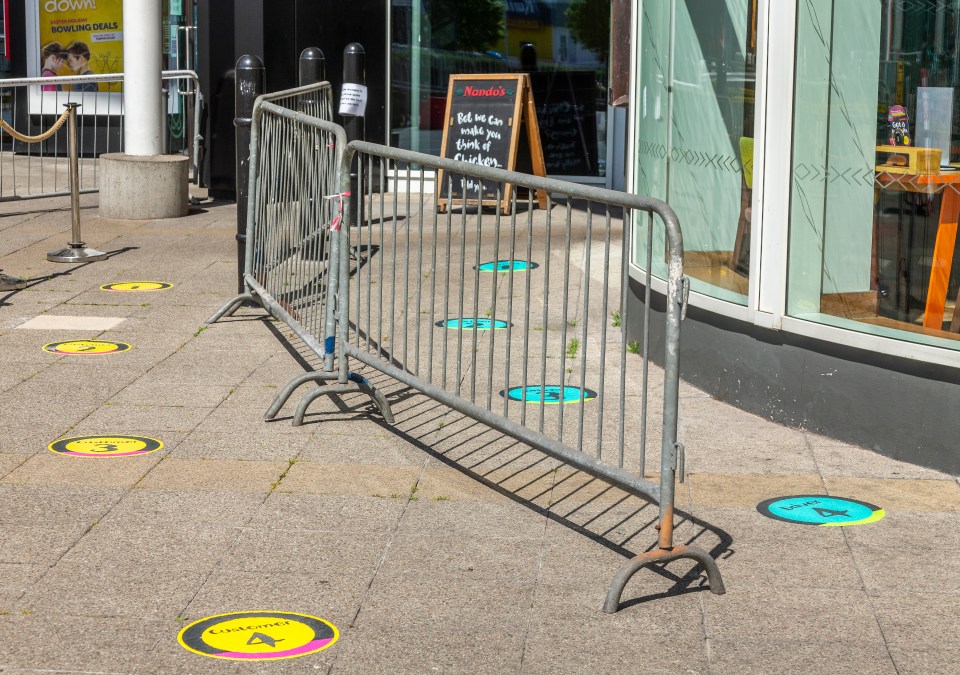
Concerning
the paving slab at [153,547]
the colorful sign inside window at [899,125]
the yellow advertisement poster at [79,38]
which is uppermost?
the yellow advertisement poster at [79,38]

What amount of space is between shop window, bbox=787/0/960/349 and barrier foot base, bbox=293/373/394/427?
208 centimetres

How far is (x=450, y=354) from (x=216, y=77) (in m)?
8.00

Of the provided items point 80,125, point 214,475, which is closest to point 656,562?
point 214,475

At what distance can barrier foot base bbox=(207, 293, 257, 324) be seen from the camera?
29.5ft

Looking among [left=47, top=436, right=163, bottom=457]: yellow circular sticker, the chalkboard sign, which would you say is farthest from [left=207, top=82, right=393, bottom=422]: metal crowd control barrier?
the chalkboard sign

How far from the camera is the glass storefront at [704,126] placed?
7.21 metres

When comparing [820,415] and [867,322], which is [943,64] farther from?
[820,415]

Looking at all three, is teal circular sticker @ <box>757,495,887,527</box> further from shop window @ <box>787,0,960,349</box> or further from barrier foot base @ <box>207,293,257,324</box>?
barrier foot base @ <box>207,293,257,324</box>

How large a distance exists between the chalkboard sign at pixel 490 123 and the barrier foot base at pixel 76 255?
12.6 feet

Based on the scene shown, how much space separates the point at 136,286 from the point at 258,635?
6412 mm

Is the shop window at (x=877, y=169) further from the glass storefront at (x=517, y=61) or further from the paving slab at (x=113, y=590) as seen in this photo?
the glass storefront at (x=517, y=61)

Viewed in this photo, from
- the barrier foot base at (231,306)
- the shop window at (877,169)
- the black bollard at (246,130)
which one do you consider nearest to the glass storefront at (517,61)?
the black bollard at (246,130)

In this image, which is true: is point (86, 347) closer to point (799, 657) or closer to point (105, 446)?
point (105, 446)

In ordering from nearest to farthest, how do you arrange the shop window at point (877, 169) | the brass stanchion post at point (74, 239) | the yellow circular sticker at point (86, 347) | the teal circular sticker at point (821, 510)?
the teal circular sticker at point (821, 510) < the shop window at point (877, 169) < the yellow circular sticker at point (86, 347) < the brass stanchion post at point (74, 239)
